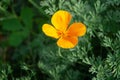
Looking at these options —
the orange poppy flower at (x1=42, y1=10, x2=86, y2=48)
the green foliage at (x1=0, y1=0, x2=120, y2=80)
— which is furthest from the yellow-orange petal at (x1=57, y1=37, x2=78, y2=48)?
the green foliage at (x1=0, y1=0, x2=120, y2=80)

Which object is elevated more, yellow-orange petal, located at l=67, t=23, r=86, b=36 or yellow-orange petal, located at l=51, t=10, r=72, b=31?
yellow-orange petal, located at l=51, t=10, r=72, b=31

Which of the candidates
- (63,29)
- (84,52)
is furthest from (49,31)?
(84,52)

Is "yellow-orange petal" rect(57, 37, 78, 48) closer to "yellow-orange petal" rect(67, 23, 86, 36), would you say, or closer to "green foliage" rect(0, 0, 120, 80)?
"yellow-orange petal" rect(67, 23, 86, 36)

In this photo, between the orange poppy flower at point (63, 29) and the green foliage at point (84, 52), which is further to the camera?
the green foliage at point (84, 52)

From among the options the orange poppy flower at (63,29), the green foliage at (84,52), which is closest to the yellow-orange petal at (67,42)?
the orange poppy flower at (63,29)

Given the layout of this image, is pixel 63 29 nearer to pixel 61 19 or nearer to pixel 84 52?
pixel 61 19

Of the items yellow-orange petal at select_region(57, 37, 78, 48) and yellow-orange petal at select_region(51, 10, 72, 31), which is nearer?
yellow-orange petal at select_region(57, 37, 78, 48)

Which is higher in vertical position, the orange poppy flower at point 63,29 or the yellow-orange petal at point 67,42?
the orange poppy flower at point 63,29

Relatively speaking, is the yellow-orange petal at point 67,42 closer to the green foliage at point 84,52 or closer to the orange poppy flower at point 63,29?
the orange poppy flower at point 63,29
